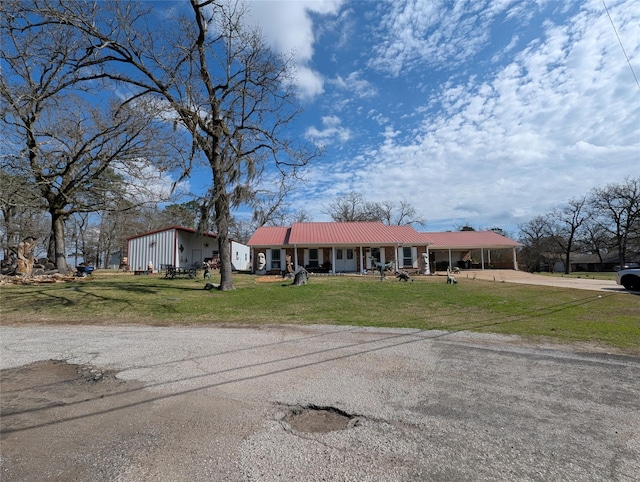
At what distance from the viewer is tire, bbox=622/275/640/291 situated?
51.8 ft

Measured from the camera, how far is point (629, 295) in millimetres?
13766

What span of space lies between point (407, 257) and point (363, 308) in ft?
59.5

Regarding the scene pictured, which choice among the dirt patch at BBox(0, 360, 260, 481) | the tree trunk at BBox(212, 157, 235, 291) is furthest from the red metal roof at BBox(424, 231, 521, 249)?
the dirt patch at BBox(0, 360, 260, 481)

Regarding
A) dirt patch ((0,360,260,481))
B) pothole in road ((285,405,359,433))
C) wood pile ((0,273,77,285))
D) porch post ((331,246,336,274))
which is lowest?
pothole in road ((285,405,359,433))

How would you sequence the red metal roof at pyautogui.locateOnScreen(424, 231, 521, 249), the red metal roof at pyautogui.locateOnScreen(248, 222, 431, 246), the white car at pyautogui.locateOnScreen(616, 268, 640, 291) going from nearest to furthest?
the white car at pyautogui.locateOnScreen(616, 268, 640, 291) < the red metal roof at pyautogui.locateOnScreen(248, 222, 431, 246) < the red metal roof at pyautogui.locateOnScreen(424, 231, 521, 249)

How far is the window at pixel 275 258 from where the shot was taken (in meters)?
27.2

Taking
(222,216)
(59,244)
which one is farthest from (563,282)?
(59,244)

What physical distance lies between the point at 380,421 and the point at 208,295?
1110 centimetres

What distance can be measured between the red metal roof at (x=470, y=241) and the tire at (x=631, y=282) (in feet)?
50.6

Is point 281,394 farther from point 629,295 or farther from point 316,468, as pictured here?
point 629,295

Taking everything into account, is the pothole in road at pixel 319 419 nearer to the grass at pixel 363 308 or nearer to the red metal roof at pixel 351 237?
the grass at pixel 363 308

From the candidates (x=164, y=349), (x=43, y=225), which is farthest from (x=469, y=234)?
(x=43, y=225)

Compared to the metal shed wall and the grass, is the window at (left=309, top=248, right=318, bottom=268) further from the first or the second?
the grass

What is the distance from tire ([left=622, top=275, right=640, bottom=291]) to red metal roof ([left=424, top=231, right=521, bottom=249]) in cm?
1542
